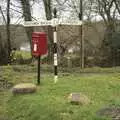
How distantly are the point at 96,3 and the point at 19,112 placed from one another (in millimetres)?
11580

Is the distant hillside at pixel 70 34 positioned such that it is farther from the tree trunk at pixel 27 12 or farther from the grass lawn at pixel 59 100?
the grass lawn at pixel 59 100

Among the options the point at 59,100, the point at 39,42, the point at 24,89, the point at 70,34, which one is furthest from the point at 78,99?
the point at 70,34

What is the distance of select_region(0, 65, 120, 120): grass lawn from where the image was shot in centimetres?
799

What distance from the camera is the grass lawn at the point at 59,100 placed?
7992mm

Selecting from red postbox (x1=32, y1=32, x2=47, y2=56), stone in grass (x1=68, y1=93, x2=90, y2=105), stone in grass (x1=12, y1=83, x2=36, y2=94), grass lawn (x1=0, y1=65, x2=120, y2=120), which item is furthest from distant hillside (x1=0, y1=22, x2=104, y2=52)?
stone in grass (x1=68, y1=93, x2=90, y2=105)

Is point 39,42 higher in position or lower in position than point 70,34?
lower

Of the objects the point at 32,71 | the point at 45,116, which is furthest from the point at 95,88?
the point at 32,71

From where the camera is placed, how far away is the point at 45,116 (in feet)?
26.1

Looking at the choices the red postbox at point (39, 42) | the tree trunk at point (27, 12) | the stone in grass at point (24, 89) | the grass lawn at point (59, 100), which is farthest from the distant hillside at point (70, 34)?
the stone in grass at point (24, 89)

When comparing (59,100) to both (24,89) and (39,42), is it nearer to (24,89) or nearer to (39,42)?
(24,89)

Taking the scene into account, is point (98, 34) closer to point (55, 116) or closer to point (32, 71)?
point (32, 71)

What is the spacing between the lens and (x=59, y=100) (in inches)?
356

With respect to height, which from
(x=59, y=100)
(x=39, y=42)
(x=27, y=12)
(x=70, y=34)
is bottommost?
(x=59, y=100)

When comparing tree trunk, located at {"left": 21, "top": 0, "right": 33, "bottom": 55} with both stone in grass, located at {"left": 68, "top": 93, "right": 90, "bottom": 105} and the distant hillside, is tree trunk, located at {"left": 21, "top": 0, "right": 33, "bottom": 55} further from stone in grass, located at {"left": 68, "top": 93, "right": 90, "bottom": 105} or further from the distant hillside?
stone in grass, located at {"left": 68, "top": 93, "right": 90, "bottom": 105}
